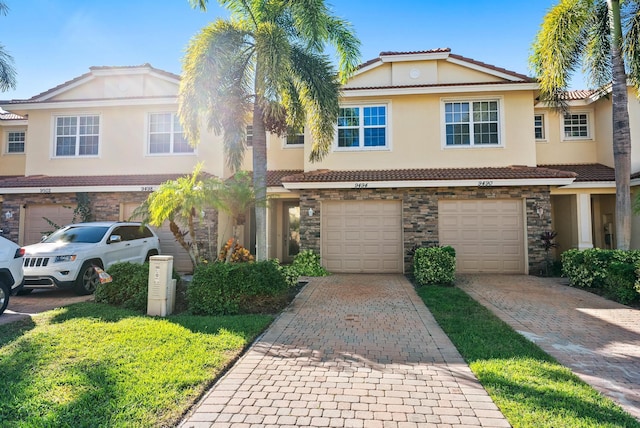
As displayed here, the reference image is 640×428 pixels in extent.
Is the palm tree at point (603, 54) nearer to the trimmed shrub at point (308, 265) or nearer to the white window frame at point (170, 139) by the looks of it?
the trimmed shrub at point (308, 265)

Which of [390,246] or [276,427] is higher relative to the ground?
[390,246]

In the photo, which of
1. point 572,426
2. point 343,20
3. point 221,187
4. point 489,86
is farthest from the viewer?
point 489,86

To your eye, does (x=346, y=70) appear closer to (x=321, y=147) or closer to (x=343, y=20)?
(x=343, y=20)

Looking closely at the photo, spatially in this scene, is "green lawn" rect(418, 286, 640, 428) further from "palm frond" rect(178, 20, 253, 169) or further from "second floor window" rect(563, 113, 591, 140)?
"second floor window" rect(563, 113, 591, 140)

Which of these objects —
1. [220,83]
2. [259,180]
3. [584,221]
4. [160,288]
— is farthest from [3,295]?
[584,221]

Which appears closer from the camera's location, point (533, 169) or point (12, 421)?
point (12, 421)

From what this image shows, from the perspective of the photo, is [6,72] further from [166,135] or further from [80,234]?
[80,234]

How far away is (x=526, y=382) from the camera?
4.07 metres

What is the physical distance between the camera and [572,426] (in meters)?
3.21

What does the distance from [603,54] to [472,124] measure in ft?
14.0

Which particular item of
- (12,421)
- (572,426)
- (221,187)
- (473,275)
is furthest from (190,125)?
(473,275)

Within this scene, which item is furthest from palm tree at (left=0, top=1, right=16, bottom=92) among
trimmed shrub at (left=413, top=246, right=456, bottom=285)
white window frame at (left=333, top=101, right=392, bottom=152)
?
trimmed shrub at (left=413, top=246, right=456, bottom=285)

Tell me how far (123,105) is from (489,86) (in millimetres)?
14614

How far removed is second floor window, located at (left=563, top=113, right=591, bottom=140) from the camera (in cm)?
1538
